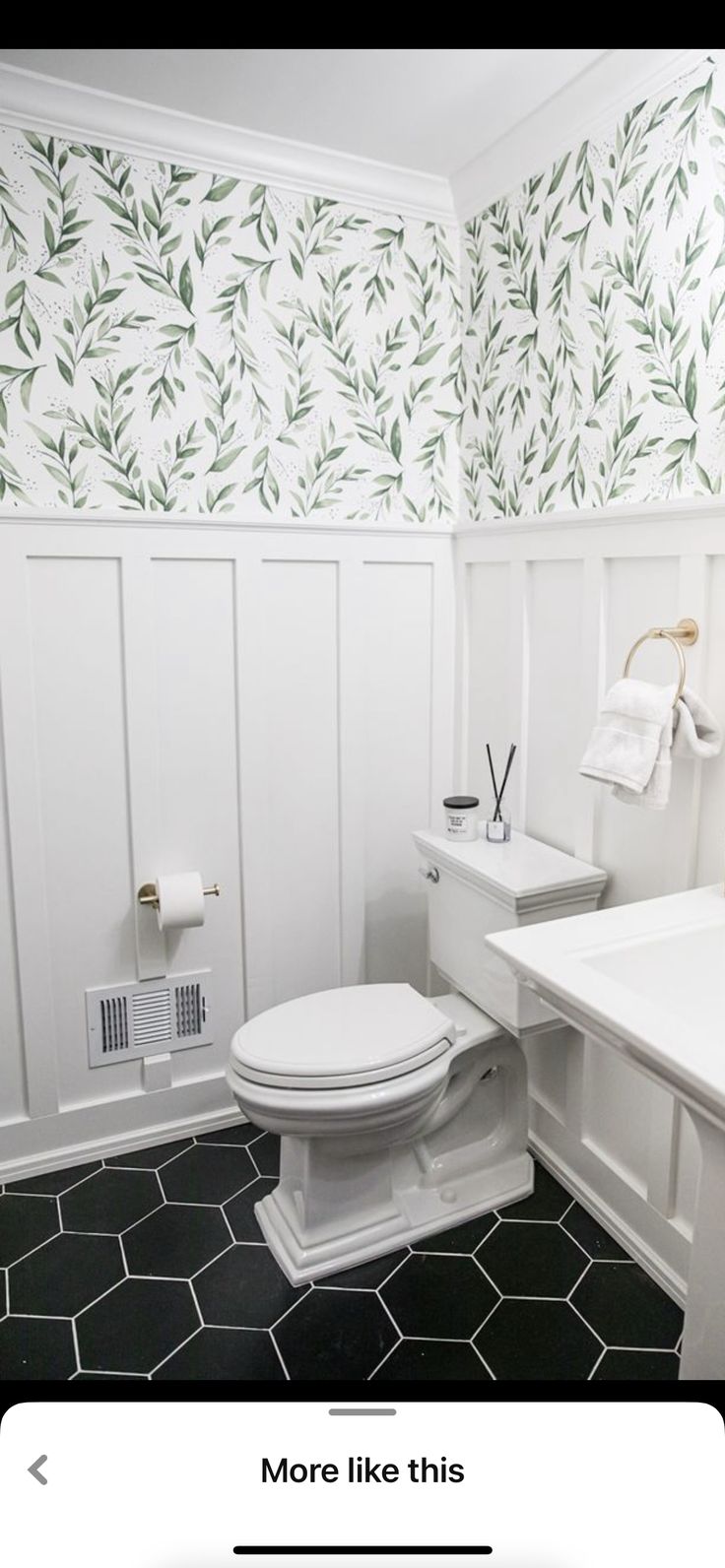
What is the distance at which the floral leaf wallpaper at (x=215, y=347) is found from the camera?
192 centimetres

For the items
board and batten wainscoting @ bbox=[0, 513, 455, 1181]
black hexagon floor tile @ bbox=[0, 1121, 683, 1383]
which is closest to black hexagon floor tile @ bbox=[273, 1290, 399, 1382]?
black hexagon floor tile @ bbox=[0, 1121, 683, 1383]

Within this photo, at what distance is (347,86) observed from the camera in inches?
71.4

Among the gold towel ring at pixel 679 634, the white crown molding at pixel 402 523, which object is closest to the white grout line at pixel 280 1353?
the gold towel ring at pixel 679 634

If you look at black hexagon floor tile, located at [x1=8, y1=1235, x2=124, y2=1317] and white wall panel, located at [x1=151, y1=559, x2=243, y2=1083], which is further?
white wall panel, located at [x1=151, y1=559, x2=243, y2=1083]

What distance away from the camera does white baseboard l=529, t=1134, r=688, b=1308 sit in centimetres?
172

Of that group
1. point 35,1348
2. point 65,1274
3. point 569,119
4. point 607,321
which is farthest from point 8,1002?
point 569,119

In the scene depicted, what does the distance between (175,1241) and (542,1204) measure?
0.72 metres

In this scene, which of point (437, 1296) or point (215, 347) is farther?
point (215, 347)

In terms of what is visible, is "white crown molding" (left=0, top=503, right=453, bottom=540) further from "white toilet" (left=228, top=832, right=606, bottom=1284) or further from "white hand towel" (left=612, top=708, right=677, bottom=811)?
"white hand towel" (left=612, top=708, right=677, bottom=811)

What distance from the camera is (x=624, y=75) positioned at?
66.2 inches

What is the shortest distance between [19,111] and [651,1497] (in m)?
2.23

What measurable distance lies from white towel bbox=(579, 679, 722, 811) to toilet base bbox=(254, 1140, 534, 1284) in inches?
34.0

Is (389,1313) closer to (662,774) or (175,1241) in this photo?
(175,1241)

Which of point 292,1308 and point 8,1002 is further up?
point 8,1002
